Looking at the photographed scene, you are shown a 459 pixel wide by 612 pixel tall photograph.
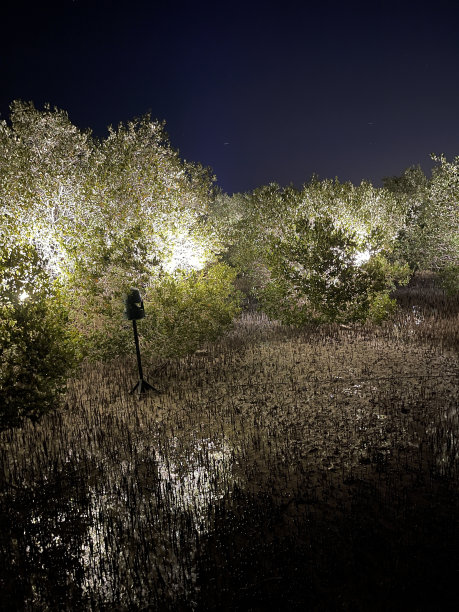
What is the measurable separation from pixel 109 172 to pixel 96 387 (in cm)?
997

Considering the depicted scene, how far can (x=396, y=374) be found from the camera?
36.0 feet

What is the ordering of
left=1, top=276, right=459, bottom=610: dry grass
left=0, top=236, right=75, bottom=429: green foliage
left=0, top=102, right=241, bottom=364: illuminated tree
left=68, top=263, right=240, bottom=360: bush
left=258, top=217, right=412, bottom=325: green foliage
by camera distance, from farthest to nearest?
left=258, top=217, right=412, bottom=325: green foliage → left=68, top=263, right=240, bottom=360: bush → left=0, top=102, right=241, bottom=364: illuminated tree → left=0, top=236, right=75, bottom=429: green foliage → left=1, top=276, right=459, bottom=610: dry grass

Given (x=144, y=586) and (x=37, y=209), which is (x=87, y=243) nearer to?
(x=37, y=209)

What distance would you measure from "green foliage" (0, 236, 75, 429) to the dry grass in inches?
34.3

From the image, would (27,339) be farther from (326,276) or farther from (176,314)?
(326,276)

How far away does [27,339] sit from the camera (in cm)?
820

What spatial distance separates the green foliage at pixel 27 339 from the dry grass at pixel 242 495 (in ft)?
2.86

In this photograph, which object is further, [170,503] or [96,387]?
[96,387]

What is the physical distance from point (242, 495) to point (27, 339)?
230 inches

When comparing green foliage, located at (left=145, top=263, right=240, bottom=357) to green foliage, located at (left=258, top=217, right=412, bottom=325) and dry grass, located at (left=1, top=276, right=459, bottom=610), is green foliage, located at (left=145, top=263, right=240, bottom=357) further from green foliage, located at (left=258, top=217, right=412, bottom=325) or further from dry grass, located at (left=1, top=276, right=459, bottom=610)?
green foliage, located at (left=258, top=217, right=412, bottom=325)

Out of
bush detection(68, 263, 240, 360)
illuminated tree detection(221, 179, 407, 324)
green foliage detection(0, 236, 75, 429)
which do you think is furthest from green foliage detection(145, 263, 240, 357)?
illuminated tree detection(221, 179, 407, 324)

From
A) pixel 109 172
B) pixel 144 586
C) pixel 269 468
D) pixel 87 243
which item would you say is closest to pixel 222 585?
pixel 144 586

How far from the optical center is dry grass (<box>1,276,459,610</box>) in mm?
4168

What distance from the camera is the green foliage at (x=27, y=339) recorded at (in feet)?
26.1
